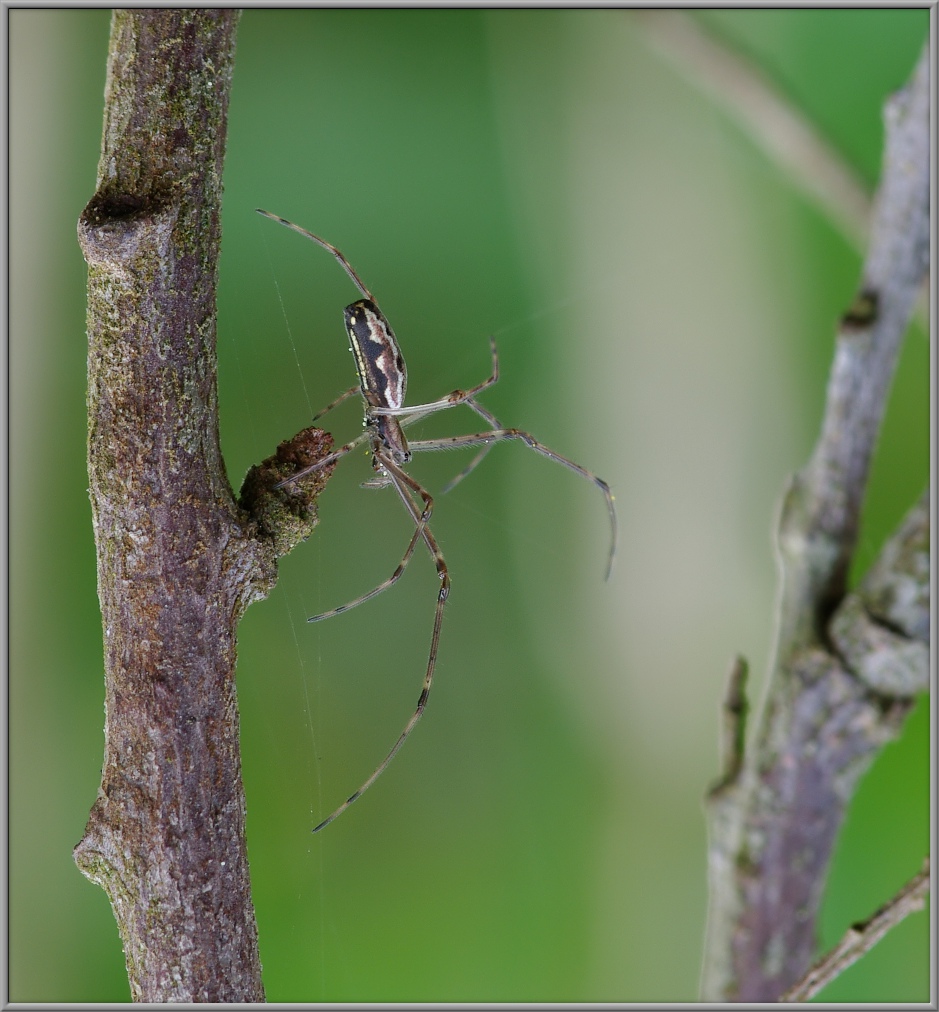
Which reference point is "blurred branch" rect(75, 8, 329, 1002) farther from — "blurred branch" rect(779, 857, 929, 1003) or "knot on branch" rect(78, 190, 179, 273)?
"blurred branch" rect(779, 857, 929, 1003)

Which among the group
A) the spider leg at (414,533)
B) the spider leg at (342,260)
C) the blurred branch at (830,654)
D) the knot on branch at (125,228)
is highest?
the spider leg at (342,260)

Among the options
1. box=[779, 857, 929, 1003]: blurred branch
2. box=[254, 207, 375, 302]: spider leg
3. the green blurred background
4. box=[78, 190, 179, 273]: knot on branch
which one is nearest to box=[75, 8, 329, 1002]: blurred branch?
box=[78, 190, 179, 273]: knot on branch

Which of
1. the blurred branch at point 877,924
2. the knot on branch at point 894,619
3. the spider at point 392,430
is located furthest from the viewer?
the spider at point 392,430

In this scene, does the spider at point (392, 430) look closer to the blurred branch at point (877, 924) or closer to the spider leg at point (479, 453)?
the spider leg at point (479, 453)

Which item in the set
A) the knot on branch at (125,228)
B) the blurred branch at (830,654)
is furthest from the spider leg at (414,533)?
the knot on branch at (125,228)

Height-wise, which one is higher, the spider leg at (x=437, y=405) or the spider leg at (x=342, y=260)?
the spider leg at (x=342, y=260)

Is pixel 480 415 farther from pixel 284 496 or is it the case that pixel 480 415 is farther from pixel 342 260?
pixel 284 496

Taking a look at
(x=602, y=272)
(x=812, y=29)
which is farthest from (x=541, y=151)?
(x=812, y=29)

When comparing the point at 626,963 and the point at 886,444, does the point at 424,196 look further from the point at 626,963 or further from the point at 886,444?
the point at 626,963
